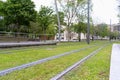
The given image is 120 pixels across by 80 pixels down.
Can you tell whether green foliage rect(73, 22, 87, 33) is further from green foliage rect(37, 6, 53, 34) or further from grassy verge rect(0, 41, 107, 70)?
grassy verge rect(0, 41, 107, 70)

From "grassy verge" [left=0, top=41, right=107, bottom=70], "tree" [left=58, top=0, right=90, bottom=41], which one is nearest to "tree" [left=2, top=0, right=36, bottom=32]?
"tree" [left=58, top=0, right=90, bottom=41]

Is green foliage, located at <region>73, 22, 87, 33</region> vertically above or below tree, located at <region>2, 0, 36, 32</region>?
below

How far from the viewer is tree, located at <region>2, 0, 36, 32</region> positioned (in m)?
41.1

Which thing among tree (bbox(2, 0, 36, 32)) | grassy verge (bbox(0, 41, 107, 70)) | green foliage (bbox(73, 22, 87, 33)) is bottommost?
grassy verge (bbox(0, 41, 107, 70))

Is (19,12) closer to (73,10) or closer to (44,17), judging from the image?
(44,17)

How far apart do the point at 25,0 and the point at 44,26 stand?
5538mm

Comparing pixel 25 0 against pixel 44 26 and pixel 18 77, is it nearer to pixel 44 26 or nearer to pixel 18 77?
pixel 44 26

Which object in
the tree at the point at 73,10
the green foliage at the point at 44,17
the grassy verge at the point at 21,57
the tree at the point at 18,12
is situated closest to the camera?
the grassy verge at the point at 21,57

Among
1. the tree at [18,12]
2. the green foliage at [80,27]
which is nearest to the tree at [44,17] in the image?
the tree at [18,12]

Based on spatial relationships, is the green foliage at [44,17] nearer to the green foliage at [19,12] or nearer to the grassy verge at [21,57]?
the green foliage at [19,12]

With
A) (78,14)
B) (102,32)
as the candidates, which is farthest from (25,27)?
(102,32)

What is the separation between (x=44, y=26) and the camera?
44.5 m

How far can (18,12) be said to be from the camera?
41250 millimetres

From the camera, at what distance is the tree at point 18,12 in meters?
41.1
